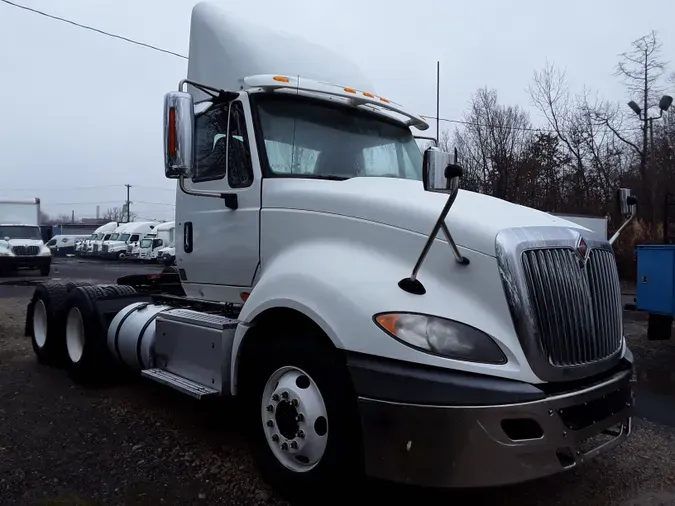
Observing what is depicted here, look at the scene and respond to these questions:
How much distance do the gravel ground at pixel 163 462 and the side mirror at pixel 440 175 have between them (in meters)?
1.67

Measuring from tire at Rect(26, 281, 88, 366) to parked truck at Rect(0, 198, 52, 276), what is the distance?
1799 cm

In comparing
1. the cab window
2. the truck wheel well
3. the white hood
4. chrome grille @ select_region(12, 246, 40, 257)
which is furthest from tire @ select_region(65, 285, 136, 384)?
chrome grille @ select_region(12, 246, 40, 257)

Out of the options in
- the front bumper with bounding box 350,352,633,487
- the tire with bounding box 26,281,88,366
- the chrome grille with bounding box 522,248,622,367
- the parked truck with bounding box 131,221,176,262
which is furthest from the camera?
the parked truck with bounding box 131,221,176,262

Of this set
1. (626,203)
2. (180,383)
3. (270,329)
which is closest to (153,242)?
(180,383)

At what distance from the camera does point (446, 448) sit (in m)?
2.73

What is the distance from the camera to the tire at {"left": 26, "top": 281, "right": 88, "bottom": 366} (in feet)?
21.7

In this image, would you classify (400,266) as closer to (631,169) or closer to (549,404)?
(549,404)

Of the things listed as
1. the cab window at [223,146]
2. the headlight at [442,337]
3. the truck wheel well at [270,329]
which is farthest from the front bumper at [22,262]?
the headlight at [442,337]

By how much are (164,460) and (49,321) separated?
11.0 feet

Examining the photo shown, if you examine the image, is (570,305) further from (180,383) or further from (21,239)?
(21,239)

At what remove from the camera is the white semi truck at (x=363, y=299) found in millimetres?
2803

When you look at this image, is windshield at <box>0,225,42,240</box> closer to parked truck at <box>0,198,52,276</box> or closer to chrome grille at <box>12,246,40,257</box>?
parked truck at <box>0,198,52,276</box>

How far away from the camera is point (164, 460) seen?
4.12m

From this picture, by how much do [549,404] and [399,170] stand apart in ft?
8.19
